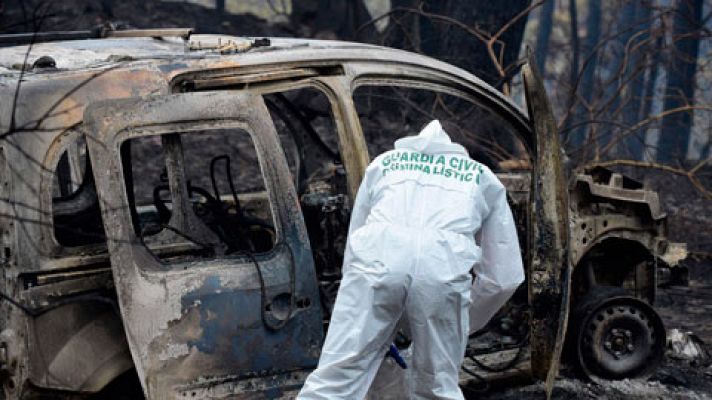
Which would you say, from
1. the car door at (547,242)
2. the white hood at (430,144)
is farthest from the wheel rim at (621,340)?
→ the white hood at (430,144)

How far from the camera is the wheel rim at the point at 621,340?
5879 mm

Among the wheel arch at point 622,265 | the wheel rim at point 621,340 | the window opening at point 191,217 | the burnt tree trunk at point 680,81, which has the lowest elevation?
the wheel rim at point 621,340

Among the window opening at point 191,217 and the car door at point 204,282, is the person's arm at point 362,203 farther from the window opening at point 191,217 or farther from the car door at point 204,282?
the window opening at point 191,217

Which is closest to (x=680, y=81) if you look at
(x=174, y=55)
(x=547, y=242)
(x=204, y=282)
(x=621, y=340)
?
(x=621, y=340)

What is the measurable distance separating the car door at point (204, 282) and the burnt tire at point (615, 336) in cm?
194

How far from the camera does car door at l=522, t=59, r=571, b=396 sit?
496 centimetres

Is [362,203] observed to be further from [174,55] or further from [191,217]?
[174,55]

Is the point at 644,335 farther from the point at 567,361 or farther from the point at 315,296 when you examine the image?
the point at 315,296

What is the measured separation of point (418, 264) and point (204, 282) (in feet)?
2.94

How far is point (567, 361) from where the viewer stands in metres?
5.99

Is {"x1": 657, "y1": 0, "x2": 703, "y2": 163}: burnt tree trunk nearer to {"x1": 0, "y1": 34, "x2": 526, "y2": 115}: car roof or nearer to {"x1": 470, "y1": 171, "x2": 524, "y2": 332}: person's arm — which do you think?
{"x1": 0, "y1": 34, "x2": 526, "y2": 115}: car roof

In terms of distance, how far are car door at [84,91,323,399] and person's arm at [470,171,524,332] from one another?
75cm

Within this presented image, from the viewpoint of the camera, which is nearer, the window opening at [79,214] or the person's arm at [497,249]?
the person's arm at [497,249]

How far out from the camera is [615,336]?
5922 millimetres
